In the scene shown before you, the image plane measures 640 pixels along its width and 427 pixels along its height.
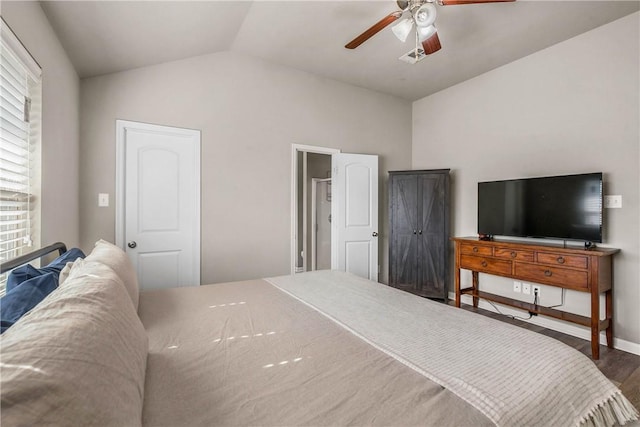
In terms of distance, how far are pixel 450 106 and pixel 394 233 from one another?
6.15 ft

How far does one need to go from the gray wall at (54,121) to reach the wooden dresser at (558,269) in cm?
370

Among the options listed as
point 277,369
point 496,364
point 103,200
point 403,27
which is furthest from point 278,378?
point 103,200

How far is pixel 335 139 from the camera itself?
3967 millimetres

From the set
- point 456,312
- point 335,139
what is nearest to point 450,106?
point 335,139

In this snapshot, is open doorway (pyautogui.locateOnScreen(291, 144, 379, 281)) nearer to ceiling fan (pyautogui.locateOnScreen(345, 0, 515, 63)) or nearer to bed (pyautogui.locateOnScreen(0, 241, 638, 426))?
ceiling fan (pyautogui.locateOnScreen(345, 0, 515, 63))

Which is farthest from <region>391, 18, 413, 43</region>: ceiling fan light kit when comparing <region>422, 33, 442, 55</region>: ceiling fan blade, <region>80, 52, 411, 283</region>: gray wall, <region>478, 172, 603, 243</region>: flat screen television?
<region>478, 172, 603, 243</region>: flat screen television

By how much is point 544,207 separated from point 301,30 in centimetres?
288

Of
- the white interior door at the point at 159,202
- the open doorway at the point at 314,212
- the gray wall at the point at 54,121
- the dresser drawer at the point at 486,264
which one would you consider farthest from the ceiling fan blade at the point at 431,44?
the open doorway at the point at 314,212

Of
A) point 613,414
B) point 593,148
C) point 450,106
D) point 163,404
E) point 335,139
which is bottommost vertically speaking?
point 613,414

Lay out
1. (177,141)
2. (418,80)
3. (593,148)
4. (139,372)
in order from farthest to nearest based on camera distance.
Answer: (418,80), (177,141), (593,148), (139,372)

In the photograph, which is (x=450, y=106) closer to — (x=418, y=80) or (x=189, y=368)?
(x=418, y=80)

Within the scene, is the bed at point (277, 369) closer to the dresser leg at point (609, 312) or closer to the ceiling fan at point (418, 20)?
the ceiling fan at point (418, 20)

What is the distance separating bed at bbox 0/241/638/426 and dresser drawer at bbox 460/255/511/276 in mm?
1858

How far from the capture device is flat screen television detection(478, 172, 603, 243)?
261 cm
